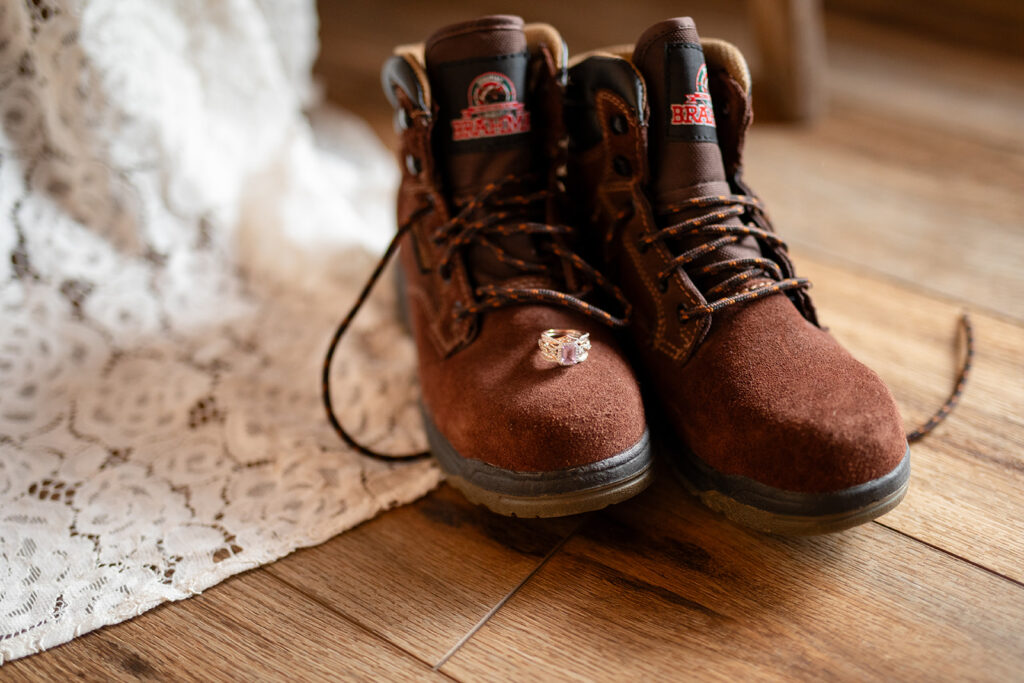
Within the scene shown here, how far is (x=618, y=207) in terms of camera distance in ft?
2.52

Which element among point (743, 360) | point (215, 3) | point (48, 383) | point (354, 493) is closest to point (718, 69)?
point (743, 360)

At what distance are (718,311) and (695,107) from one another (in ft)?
0.59

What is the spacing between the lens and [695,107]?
71 centimetres

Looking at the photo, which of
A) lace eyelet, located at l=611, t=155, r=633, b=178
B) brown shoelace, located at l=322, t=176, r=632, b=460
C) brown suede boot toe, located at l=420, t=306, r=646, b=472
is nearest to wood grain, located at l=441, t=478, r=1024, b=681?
brown suede boot toe, located at l=420, t=306, r=646, b=472

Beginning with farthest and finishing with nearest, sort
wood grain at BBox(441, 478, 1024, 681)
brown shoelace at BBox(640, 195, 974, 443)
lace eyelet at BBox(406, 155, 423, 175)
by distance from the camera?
lace eyelet at BBox(406, 155, 423, 175), brown shoelace at BBox(640, 195, 974, 443), wood grain at BBox(441, 478, 1024, 681)

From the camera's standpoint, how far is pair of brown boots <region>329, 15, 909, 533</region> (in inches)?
25.4

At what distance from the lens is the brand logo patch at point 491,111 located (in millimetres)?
749

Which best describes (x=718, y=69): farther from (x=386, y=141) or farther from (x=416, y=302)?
(x=386, y=141)

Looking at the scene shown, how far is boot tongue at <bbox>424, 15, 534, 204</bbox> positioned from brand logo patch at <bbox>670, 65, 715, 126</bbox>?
145 millimetres

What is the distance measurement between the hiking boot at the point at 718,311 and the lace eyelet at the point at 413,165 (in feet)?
0.53

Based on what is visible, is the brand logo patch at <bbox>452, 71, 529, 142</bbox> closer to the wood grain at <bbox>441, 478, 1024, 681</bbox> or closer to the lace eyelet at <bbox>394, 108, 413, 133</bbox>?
the lace eyelet at <bbox>394, 108, 413, 133</bbox>

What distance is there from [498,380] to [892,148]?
964 millimetres

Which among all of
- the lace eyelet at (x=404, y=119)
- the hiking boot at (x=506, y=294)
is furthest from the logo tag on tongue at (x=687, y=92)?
the lace eyelet at (x=404, y=119)

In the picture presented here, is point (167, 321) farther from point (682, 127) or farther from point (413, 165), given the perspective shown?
point (682, 127)
